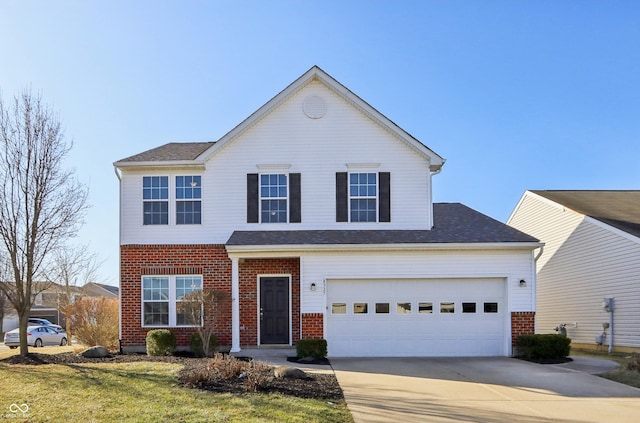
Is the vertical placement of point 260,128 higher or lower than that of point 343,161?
higher

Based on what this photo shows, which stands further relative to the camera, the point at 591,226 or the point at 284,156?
the point at 591,226

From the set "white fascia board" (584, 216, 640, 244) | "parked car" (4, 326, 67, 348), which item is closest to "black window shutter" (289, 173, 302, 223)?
"white fascia board" (584, 216, 640, 244)

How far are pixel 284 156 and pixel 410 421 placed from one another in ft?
34.6

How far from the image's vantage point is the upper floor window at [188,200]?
17.0 metres

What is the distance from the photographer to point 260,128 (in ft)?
56.7

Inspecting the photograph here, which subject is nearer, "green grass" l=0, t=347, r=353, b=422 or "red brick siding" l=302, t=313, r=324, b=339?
"green grass" l=0, t=347, r=353, b=422

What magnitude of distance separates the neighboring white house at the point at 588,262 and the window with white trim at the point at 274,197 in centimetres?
1095

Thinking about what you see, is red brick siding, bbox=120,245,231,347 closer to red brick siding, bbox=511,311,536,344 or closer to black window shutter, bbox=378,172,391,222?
black window shutter, bbox=378,172,391,222

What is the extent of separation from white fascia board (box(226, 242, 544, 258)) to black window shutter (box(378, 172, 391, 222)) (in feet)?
4.85

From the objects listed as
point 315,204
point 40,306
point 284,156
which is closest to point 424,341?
point 315,204

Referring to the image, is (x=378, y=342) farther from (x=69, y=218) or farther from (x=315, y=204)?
(x=69, y=218)

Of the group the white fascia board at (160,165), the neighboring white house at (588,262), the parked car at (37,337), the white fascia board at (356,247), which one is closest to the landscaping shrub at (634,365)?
the white fascia board at (356,247)

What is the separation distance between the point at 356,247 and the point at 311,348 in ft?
10.2

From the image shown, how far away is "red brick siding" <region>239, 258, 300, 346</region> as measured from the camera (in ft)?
54.4
